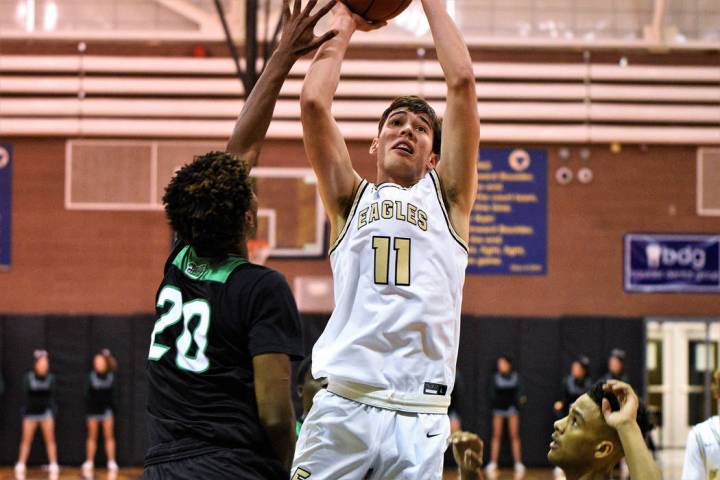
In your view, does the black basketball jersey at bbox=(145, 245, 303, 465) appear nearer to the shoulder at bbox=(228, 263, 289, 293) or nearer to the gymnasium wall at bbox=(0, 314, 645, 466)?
the shoulder at bbox=(228, 263, 289, 293)

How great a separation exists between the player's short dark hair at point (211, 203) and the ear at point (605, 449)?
1471 millimetres

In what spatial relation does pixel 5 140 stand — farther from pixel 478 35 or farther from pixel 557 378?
pixel 557 378

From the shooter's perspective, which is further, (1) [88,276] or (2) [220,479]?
(1) [88,276]

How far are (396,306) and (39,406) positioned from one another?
13.3 m

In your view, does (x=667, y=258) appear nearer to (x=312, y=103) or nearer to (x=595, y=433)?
(x=595, y=433)

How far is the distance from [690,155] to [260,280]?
15.0m

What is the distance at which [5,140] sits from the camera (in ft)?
53.9

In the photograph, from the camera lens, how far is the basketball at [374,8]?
3.88m

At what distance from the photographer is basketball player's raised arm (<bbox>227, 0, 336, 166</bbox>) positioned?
3420 mm

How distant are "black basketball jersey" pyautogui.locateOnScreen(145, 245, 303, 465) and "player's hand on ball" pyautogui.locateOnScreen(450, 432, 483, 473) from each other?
1.40 meters

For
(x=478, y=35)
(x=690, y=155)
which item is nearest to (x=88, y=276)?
(x=478, y=35)

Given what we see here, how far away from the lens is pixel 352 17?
12.7ft

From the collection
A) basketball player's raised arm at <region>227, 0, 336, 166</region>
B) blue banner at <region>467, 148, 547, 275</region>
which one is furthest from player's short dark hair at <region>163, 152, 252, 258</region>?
blue banner at <region>467, 148, 547, 275</region>

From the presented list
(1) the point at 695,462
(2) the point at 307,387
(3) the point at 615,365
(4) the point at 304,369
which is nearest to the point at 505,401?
(3) the point at 615,365
